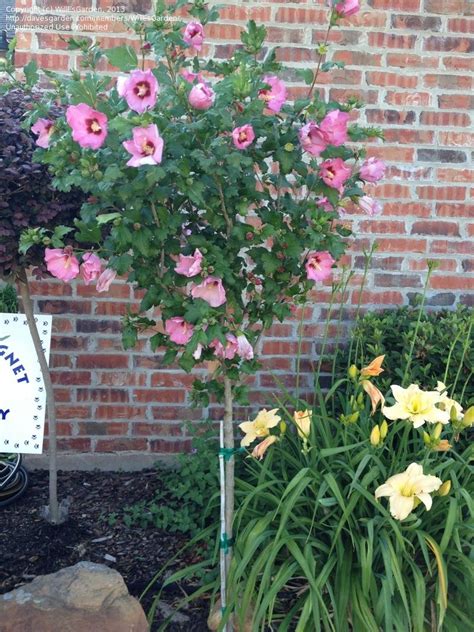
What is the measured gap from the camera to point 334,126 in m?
1.71

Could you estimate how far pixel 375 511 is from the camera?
90.0 inches

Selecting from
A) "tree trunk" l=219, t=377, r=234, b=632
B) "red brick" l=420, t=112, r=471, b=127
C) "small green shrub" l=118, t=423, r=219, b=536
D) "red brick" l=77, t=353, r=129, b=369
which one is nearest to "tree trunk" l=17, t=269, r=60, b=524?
"small green shrub" l=118, t=423, r=219, b=536

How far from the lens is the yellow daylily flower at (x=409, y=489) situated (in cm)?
196

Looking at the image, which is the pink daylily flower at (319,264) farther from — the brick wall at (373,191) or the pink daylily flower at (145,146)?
the brick wall at (373,191)

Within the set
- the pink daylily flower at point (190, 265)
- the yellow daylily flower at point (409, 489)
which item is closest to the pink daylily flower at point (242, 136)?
the pink daylily flower at point (190, 265)

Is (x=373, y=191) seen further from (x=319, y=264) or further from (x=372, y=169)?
(x=319, y=264)

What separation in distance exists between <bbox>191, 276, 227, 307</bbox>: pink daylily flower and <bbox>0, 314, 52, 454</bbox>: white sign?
1206 millimetres

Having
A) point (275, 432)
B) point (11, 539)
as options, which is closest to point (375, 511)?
point (275, 432)

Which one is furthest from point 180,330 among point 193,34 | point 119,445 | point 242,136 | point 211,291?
point 119,445

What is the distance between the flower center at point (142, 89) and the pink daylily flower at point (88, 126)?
0.36 ft

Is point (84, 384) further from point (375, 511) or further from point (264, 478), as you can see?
point (375, 511)

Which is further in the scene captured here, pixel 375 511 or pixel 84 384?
pixel 84 384

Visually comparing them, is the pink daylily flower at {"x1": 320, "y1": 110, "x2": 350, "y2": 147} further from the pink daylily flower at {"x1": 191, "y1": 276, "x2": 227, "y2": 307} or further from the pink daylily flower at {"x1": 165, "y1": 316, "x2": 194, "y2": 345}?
the pink daylily flower at {"x1": 165, "y1": 316, "x2": 194, "y2": 345}

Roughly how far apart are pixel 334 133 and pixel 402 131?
1.65 metres
